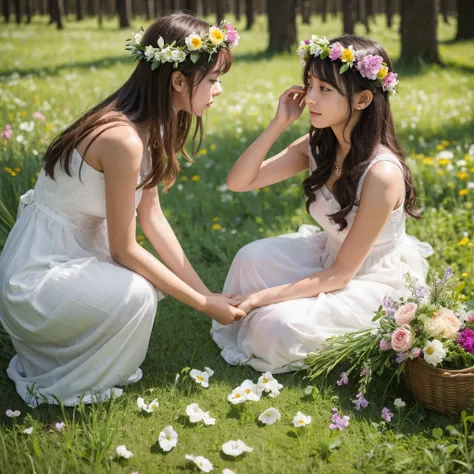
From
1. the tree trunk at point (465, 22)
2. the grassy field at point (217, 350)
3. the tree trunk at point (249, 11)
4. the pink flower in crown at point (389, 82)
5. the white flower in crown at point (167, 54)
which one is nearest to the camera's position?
the grassy field at point (217, 350)

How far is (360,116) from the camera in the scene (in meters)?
3.29

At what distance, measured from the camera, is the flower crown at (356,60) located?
3.05m

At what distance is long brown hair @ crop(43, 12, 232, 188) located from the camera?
Result: 296 centimetres

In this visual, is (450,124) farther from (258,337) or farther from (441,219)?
Result: (258,337)

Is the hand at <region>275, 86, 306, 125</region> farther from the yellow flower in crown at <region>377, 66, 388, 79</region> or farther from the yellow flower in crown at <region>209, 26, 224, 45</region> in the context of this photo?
the yellow flower in crown at <region>209, 26, 224, 45</region>

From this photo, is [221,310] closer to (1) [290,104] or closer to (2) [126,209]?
(2) [126,209]

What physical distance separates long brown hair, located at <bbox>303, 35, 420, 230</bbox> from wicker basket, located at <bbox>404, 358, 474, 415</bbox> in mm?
899

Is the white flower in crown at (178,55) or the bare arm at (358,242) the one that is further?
the bare arm at (358,242)

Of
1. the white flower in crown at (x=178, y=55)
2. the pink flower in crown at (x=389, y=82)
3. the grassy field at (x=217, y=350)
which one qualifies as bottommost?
the grassy field at (x=217, y=350)

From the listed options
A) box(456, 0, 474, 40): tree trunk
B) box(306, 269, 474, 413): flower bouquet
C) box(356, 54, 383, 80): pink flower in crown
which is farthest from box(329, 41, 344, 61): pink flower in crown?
box(456, 0, 474, 40): tree trunk

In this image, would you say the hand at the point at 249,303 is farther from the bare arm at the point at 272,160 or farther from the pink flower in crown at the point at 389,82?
the pink flower in crown at the point at 389,82

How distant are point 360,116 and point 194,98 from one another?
864 mm

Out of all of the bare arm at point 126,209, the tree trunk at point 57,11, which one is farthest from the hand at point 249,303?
the tree trunk at point 57,11

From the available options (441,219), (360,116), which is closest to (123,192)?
(360,116)
